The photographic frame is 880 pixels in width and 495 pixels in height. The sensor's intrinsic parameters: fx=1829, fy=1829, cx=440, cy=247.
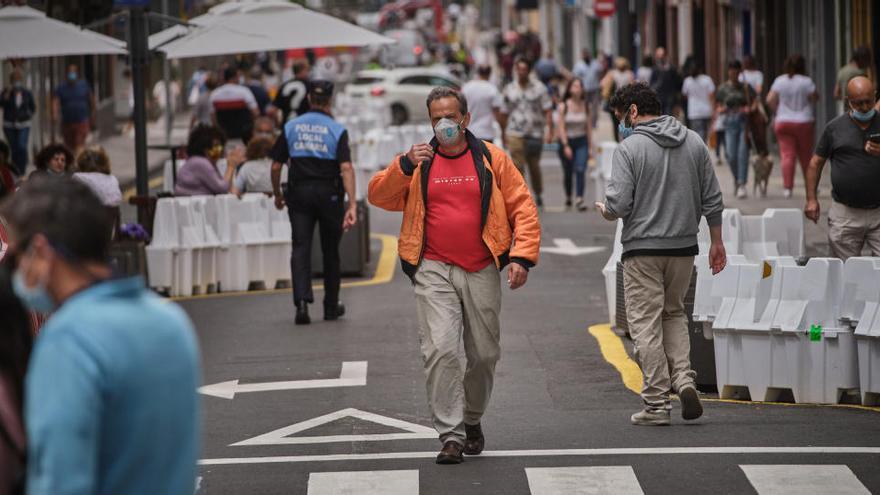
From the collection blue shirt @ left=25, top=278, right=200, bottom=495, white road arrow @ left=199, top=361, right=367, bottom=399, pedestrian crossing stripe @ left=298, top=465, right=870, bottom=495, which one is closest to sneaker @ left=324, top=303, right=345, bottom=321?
white road arrow @ left=199, top=361, right=367, bottom=399

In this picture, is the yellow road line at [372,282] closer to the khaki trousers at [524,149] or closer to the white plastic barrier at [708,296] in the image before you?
the khaki trousers at [524,149]

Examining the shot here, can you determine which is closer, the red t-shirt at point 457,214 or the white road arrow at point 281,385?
the red t-shirt at point 457,214

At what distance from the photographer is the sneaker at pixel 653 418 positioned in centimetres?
930

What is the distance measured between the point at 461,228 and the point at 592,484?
4.44 ft

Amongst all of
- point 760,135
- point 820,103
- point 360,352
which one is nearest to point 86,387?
point 360,352

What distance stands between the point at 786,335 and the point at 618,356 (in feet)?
6.60

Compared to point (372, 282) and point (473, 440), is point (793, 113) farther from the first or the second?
point (473, 440)

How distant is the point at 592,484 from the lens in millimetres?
8000

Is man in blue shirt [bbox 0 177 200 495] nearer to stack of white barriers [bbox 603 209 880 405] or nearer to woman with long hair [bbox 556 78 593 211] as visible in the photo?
stack of white barriers [bbox 603 209 880 405]

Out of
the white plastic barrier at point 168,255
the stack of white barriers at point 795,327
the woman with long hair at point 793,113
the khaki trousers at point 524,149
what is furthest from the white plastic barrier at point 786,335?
the woman with long hair at point 793,113

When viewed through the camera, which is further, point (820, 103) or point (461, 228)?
point (820, 103)

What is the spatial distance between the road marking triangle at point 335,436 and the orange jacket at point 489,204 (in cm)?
105

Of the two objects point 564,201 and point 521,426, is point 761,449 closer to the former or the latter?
point 521,426

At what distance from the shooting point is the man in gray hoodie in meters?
9.14
